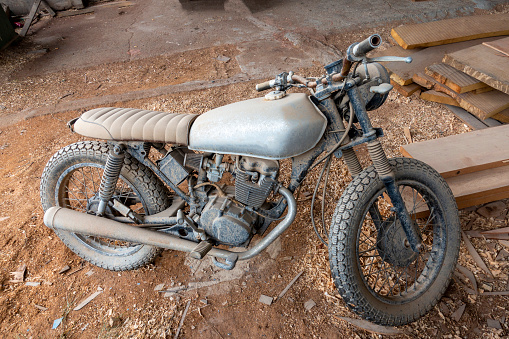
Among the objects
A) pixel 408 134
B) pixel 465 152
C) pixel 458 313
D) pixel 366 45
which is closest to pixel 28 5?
pixel 408 134

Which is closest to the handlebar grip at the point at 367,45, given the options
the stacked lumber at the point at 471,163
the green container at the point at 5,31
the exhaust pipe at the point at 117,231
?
the exhaust pipe at the point at 117,231

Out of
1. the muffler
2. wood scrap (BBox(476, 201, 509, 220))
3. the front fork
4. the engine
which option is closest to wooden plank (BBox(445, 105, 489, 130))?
wood scrap (BBox(476, 201, 509, 220))

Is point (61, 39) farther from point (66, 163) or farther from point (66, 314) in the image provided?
point (66, 314)

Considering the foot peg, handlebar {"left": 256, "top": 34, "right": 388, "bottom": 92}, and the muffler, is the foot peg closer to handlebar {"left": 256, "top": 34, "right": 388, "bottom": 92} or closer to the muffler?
the muffler

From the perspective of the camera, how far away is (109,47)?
5.96m

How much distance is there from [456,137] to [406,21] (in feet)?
12.4

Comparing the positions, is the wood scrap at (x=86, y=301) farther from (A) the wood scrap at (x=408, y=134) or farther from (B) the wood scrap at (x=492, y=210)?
(A) the wood scrap at (x=408, y=134)

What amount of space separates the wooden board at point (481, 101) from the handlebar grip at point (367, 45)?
8.27 ft

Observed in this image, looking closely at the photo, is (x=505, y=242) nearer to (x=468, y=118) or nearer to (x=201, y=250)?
(x=468, y=118)

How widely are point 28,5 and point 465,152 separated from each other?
9.18 m

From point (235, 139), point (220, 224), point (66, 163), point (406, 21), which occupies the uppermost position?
point (235, 139)

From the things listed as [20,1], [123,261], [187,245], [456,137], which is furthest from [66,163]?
[20,1]

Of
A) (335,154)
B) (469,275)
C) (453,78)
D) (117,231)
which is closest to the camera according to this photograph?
(335,154)

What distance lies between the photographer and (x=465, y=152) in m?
2.81
